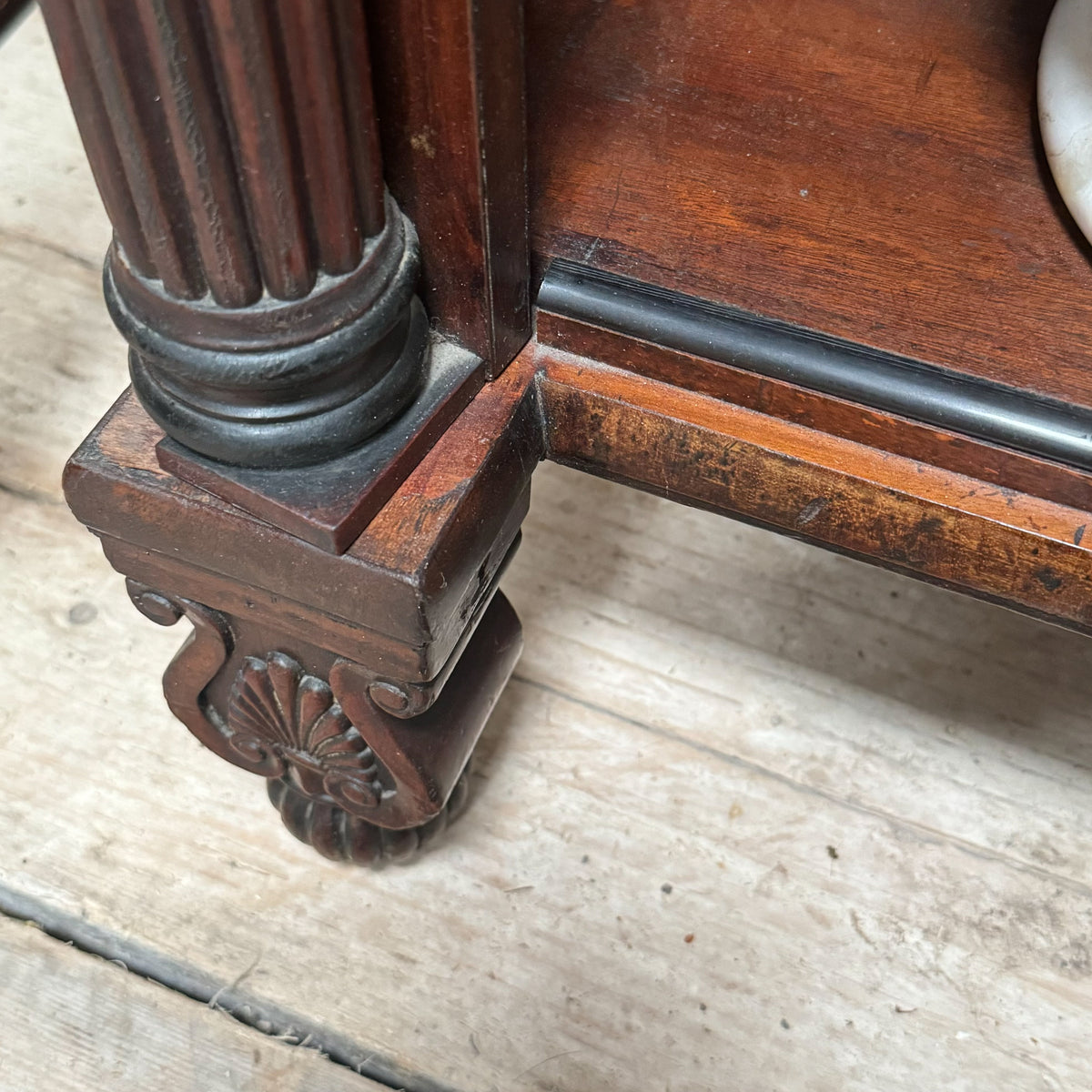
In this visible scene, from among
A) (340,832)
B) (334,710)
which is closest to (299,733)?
(334,710)

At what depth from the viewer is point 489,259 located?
1.67 ft

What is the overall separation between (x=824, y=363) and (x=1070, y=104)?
0.61 ft

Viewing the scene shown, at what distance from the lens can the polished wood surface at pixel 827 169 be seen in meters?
0.56

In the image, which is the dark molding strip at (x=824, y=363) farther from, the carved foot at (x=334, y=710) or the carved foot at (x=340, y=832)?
the carved foot at (x=340, y=832)

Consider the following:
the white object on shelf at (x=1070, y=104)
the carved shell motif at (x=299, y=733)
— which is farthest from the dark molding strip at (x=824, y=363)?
the carved shell motif at (x=299, y=733)

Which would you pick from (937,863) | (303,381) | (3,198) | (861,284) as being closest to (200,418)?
→ (303,381)

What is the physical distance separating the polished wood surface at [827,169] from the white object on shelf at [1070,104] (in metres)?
0.03

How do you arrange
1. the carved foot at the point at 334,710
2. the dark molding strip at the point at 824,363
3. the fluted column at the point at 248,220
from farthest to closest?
1. the carved foot at the point at 334,710
2. the dark molding strip at the point at 824,363
3. the fluted column at the point at 248,220

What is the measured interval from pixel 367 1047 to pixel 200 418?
0.46m

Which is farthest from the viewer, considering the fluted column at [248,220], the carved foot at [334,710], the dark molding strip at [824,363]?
the carved foot at [334,710]

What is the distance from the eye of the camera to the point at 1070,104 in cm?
58

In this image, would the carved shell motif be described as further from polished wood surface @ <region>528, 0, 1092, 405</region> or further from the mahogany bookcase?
polished wood surface @ <region>528, 0, 1092, 405</region>

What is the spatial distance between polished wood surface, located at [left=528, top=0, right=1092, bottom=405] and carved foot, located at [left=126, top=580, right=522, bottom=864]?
22 centimetres

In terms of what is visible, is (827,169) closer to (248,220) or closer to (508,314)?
(508,314)
